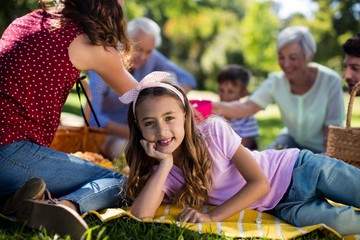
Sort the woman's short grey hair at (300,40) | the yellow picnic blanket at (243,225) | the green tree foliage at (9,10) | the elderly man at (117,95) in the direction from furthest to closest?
1. the green tree foliage at (9,10)
2. the woman's short grey hair at (300,40)
3. the elderly man at (117,95)
4. the yellow picnic blanket at (243,225)

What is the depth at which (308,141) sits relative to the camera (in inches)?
195

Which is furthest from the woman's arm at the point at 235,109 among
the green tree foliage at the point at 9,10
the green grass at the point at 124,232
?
the green tree foliage at the point at 9,10

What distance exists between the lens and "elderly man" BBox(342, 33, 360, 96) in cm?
383

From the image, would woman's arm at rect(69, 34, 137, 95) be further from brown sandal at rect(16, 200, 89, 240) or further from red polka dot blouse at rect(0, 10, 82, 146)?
brown sandal at rect(16, 200, 89, 240)

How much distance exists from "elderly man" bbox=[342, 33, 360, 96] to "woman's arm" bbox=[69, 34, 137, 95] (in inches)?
67.8

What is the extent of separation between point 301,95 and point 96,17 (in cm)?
265

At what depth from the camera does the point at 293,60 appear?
4.80 m

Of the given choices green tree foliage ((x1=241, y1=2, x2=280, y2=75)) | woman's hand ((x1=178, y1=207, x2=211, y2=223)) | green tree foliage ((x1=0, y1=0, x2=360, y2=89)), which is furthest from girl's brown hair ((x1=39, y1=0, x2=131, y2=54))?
green tree foliage ((x1=241, y1=2, x2=280, y2=75))

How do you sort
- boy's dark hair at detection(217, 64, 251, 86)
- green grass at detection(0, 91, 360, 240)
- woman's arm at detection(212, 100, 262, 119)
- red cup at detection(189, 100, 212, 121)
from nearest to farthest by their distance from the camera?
green grass at detection(0, 91, 360, 240) → red cup at detection(189, 100, 212, 121) → woman's arm at detection(212, 100, 262, 119) → boy's dark hair at detection(217, 64, 251, 86)

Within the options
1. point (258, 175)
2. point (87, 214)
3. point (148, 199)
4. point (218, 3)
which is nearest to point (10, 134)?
point (87, 214)

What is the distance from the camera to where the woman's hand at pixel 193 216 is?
253cm

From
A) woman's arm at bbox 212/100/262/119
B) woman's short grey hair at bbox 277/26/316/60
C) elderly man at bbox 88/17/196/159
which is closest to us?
woman's arm at bbox 212/100/262/119

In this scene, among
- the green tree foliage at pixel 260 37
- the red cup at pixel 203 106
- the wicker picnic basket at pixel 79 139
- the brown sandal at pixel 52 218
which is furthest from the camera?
the green tree foliage at pixel 260 37

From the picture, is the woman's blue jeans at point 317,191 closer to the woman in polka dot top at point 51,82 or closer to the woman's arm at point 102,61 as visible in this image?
the woman in polka dot top at point 51,82
